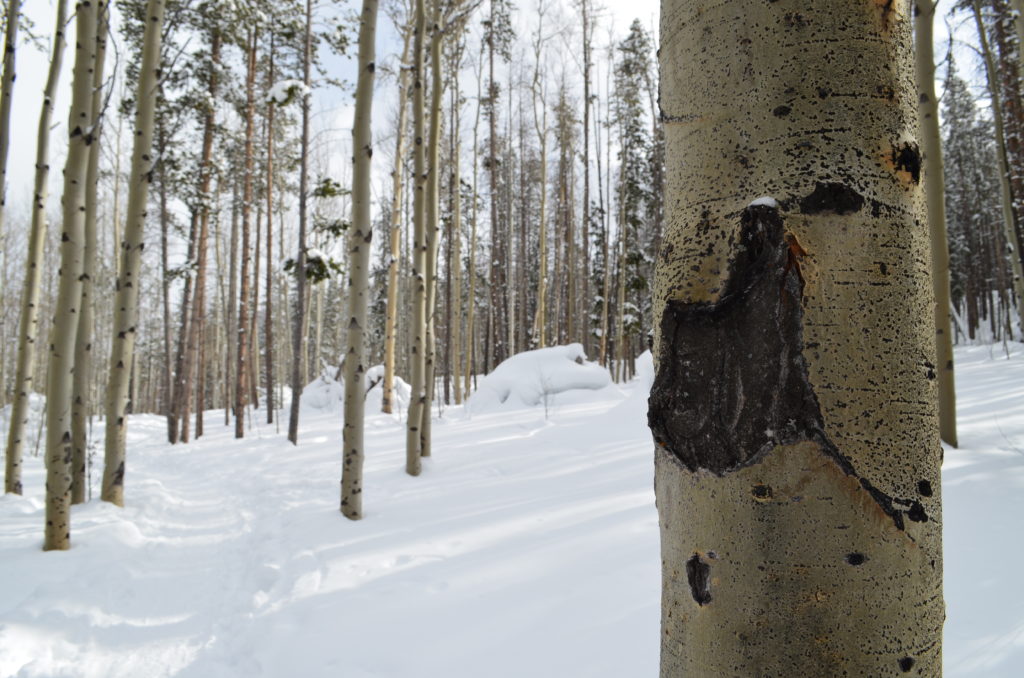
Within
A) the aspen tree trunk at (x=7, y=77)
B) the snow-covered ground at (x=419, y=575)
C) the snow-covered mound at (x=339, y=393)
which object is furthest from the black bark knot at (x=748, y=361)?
the snow-covered mound at (x=339, y=393)

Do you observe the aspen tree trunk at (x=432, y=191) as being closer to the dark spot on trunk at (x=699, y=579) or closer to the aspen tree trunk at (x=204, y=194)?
the dark spot on trunk at (x=699, y=579)

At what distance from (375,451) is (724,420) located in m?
7.36

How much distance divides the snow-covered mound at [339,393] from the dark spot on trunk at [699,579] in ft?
42.9

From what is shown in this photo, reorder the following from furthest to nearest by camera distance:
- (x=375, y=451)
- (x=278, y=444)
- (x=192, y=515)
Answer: (x=278, y=444)
(x=375, y=451)
(x=192, y=515)

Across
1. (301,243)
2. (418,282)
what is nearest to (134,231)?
(418,282)

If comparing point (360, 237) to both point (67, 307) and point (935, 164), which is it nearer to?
point (67, 307)

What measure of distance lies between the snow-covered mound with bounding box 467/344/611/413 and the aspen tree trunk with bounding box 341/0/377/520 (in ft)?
21.8

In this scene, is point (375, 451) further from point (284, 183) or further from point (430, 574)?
point (284, 183)

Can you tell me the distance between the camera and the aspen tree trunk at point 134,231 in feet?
16.2

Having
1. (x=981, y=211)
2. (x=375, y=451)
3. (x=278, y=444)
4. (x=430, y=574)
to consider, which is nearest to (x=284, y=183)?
(x=278, y=444)

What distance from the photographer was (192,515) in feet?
18.6

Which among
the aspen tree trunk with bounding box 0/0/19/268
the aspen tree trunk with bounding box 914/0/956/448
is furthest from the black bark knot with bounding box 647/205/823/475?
the aspen tree trunk with bounding box 0/0/19/268

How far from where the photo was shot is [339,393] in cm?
1633

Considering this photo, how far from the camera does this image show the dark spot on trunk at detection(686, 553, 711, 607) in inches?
18.6
